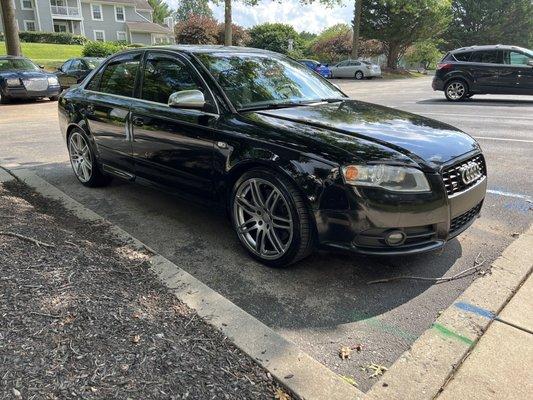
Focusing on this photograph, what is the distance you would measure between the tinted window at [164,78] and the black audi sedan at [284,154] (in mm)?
14

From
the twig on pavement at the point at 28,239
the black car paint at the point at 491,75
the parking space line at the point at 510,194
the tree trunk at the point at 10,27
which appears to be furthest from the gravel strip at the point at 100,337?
the tree trunk at the point at 10,27

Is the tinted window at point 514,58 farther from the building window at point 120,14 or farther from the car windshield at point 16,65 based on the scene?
the building window at point 120,14

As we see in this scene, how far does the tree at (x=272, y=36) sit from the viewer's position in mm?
41156

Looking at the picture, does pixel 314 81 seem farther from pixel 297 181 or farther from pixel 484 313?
pixel 484 313

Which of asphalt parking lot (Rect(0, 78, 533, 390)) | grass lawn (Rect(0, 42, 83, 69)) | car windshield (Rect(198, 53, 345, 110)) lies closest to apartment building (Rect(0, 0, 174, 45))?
grass lawn (Rect(0, 42, 83, 69))

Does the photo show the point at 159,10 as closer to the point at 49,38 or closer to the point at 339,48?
the point at 49,38

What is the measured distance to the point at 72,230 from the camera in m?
4.09

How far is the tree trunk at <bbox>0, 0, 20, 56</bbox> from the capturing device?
18853 mm

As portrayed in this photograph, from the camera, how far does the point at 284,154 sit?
3.20 m

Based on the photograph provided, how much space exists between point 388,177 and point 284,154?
72 cm

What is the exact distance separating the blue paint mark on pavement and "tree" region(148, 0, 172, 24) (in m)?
92.8

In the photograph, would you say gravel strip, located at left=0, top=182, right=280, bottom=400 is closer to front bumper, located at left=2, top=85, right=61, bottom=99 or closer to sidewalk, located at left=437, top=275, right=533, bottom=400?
sidewalk, located at left=437, top=275, right=533, bottom=400

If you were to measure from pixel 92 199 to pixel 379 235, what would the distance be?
3413 millimetres

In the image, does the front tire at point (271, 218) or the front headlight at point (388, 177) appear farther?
the front tire at point (271, 218)
